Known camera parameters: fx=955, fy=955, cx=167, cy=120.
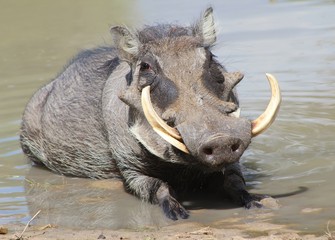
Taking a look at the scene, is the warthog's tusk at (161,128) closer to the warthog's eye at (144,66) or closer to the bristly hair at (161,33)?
the warthog's eye at (144,66)

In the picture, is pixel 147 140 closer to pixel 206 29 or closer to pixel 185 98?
pixel 185 98

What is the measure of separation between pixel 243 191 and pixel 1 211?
69.2 inches

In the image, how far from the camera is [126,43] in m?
6.95

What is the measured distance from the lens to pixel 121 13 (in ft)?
55.1

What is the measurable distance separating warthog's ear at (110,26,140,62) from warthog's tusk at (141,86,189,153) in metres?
0.77

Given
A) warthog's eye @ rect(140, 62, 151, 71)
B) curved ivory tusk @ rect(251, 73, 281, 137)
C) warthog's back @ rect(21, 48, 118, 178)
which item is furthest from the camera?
warthog's back @ rect(21, 48, 118, 178)

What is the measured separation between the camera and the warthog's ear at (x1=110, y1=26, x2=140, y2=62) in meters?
6.92

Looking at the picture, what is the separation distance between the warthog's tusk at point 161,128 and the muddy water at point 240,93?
1.88 feet

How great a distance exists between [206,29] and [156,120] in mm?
1142

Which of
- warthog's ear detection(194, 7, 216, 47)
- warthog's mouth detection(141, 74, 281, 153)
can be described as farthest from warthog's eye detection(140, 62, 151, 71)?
warthog's ear detection(194, 7, 216, 47)

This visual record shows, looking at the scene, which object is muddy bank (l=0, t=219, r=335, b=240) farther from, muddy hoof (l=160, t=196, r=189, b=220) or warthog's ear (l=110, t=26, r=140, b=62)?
warthog's ear (l=110, t=26, r=140, b=62)

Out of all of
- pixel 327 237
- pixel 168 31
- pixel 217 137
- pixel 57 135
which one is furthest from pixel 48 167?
pixel 327 237

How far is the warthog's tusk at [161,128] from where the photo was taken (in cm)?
606

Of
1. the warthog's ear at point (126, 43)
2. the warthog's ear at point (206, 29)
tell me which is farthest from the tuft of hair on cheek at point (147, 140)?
the warthog's ear at point (206, 29)
